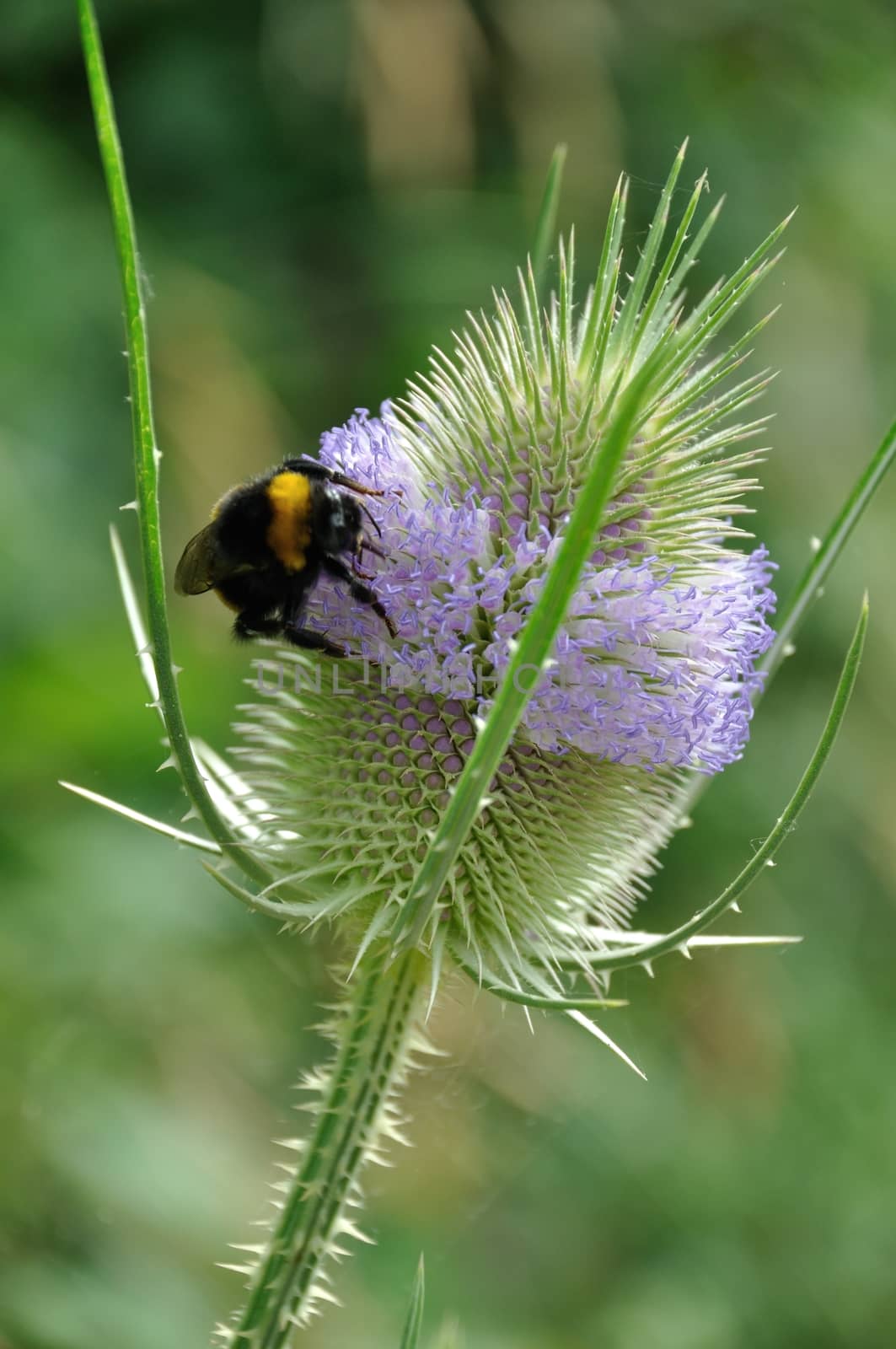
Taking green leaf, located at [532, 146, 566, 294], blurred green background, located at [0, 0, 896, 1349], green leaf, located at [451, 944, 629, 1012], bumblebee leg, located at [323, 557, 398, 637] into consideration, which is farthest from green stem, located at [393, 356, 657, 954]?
blurred green background, located at [0, 0, 896, 1349]

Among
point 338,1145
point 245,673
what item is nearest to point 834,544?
point 338,1145

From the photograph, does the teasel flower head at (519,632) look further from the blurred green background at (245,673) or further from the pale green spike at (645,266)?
the blurred green background at (245,673)

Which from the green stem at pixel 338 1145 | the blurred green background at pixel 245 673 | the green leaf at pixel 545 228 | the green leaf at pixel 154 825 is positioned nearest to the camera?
the green leaf at pixel 154 825

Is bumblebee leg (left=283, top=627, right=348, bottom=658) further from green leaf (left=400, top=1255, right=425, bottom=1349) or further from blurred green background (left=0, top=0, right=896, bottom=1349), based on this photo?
blurred green background (left=0, top=0, right=896, bottom=1349)

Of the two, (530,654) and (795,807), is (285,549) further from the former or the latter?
(795,807)

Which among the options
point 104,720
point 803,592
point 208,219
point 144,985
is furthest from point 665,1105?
point 208,219

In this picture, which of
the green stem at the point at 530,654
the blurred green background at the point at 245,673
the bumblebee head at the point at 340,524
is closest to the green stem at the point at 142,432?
the green stem at the point at 530,654
